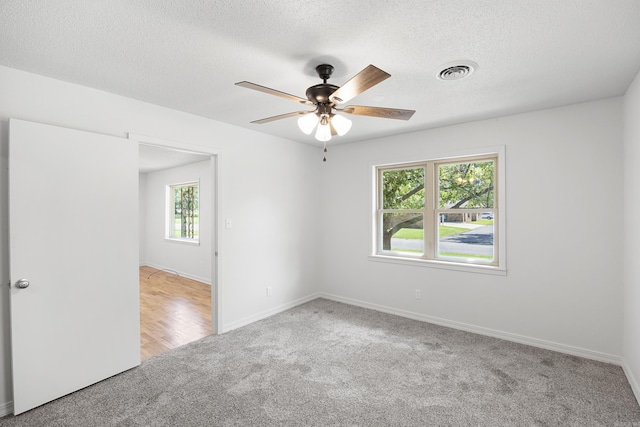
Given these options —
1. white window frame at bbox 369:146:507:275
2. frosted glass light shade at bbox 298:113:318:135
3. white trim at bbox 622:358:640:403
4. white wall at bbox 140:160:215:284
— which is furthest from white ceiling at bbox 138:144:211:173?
white trim at bbox 622:358:640:403

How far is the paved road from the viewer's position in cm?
356

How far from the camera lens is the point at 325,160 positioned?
9.42 ft

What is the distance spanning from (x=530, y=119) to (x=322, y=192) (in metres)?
2.83

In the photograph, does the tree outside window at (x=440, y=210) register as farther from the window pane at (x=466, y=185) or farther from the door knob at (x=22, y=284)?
the door knob at (x=22, y=284)

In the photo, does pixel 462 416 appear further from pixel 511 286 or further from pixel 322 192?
pixel 322 192

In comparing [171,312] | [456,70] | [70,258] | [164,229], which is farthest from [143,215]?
[456,70]

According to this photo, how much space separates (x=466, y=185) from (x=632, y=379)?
222 cm

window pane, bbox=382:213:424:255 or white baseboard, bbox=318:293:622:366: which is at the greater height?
window pane, bbox=382:213:424:255

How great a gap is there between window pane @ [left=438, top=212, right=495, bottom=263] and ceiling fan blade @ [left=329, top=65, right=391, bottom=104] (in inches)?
99.9

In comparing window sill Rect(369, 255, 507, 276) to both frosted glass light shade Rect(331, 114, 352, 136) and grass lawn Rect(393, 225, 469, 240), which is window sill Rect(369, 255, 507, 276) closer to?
grass lawn Rect(393, 225, 469, 240)

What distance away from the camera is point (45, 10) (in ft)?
5.09

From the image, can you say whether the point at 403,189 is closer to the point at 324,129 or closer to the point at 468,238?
the point at 468,238

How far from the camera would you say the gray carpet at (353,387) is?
204 cm

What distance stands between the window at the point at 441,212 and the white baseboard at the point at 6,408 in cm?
381
